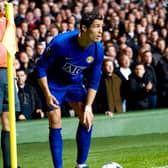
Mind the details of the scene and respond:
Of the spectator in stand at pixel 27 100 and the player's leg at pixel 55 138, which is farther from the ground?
the player's leg at pixel 55 138

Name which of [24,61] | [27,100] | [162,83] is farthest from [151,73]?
[27,100]

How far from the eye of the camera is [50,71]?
9.49 metres

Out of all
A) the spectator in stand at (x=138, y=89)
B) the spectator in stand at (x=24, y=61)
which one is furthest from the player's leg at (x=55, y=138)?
the spectator in stand at (x=24, y=61)

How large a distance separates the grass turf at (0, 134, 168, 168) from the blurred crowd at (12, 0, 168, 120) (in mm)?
1037

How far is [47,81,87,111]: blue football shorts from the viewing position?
373 inches

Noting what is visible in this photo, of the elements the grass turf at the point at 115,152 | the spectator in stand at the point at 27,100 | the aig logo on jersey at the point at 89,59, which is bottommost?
the grass turf at the point at 115,152

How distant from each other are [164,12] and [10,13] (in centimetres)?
1586

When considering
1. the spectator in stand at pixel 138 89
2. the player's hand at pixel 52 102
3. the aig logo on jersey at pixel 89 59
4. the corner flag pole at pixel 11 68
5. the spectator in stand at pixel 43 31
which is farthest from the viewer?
the spectator in stand at pixel 43 31

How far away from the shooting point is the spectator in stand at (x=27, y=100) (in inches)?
547

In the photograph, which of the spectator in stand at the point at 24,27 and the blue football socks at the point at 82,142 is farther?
the spectator in stand at the point at 24,27

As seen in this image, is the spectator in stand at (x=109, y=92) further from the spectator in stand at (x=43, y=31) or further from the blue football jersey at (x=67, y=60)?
the blue football jersey at (x=67, y=60)

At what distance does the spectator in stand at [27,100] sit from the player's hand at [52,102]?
4610mm

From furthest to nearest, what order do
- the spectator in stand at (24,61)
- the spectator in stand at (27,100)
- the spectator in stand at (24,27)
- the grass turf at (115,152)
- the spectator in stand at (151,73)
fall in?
1. the spectator in stand at (24,27)
2. the spectator in stand at (151,73)
3. the spectator in stand at (24,61)
4. the spectator in stand at (27,100)
5. the grass turf at (115,152)

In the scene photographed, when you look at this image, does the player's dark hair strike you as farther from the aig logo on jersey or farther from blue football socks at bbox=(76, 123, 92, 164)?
blue football socks at bbox=(76, 123, 92, 164)
